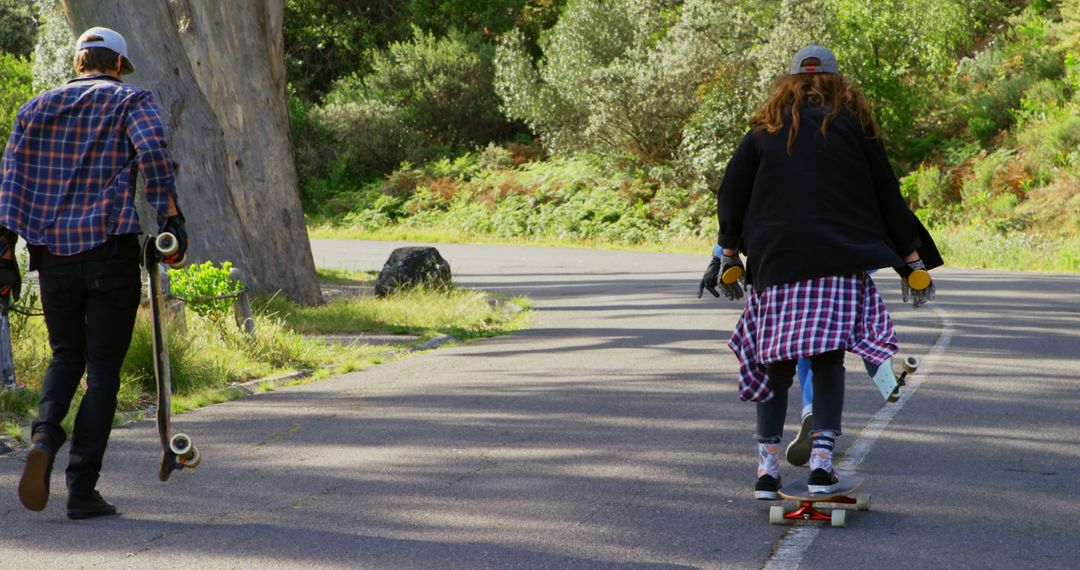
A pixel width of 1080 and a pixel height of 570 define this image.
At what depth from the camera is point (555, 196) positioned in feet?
134

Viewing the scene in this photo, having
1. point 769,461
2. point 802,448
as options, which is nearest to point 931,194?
point 802,448

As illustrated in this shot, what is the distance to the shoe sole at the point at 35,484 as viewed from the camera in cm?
534

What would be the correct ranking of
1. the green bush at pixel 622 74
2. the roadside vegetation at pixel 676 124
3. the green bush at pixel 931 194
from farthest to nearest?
the green bush at pixel 622 74, the green bush at pixel 931 194, the roadside vegetation at pixel 676 124

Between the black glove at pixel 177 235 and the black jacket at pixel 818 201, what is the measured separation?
2.23 m

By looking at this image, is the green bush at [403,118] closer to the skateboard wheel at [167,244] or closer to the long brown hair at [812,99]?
the skateboard wheel at [167,244]

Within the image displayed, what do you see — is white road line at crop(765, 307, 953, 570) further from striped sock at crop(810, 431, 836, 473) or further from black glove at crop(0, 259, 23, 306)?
black glove at crop(0, 259, 23, 306)

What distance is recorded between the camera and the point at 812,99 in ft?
17.9

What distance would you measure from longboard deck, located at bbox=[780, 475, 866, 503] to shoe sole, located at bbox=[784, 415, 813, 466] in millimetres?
893

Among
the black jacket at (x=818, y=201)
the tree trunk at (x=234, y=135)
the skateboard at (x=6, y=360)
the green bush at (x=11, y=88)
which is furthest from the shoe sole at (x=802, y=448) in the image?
the green bush at (x=11, y=88)

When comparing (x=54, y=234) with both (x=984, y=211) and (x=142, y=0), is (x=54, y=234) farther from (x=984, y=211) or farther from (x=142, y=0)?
(x=984, y=211)

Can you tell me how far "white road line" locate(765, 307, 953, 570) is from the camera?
4.90 metres

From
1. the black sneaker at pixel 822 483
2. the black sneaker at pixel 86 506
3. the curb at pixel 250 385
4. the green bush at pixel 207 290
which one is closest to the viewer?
the black sneaker at pixel 822 483

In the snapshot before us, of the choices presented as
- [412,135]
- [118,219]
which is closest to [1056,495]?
[118,219]

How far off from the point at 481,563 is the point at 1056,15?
117 ft
